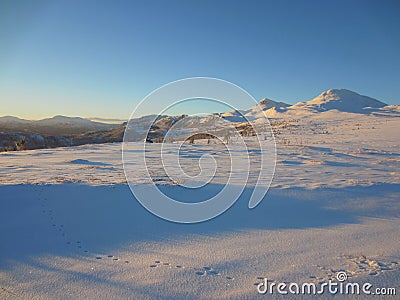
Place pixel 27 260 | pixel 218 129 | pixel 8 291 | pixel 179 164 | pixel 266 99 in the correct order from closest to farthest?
pixel 8 291, pixel 27 260, pixel 179 164, pixel 218 129, pixel 266 99

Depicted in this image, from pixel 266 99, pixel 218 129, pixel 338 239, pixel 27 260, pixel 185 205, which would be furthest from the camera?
pixel 266 99

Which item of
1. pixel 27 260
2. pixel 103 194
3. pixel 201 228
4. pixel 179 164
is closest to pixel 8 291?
pixel 27 260

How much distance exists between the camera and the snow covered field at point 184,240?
264cm

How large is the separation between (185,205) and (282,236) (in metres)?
1.85

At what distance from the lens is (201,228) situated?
13.3ft

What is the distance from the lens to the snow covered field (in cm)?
264

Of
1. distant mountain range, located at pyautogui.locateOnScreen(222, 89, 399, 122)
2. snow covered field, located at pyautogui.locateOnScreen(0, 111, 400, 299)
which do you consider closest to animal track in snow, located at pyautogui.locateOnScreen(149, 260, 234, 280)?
snow covered field, located at pyautogui.locateOnScreen(0, 111, 400, 299)

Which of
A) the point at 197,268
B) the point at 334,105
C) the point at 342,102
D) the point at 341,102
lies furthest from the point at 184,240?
the point at 342,102

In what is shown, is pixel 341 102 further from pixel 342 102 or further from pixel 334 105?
pixel 334 105

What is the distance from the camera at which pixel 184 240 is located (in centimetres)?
366

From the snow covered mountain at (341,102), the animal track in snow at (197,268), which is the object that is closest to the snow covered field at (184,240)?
the animal track in snow at (197,268)

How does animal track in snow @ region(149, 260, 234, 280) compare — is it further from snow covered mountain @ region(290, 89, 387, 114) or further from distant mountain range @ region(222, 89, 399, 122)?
snow covered mountain @ region(290, 89, 387, 114)

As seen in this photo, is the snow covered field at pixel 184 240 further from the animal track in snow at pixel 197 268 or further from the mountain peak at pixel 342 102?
the mountain peak at pixel 342 102

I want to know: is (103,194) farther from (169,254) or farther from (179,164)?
(179,164)
